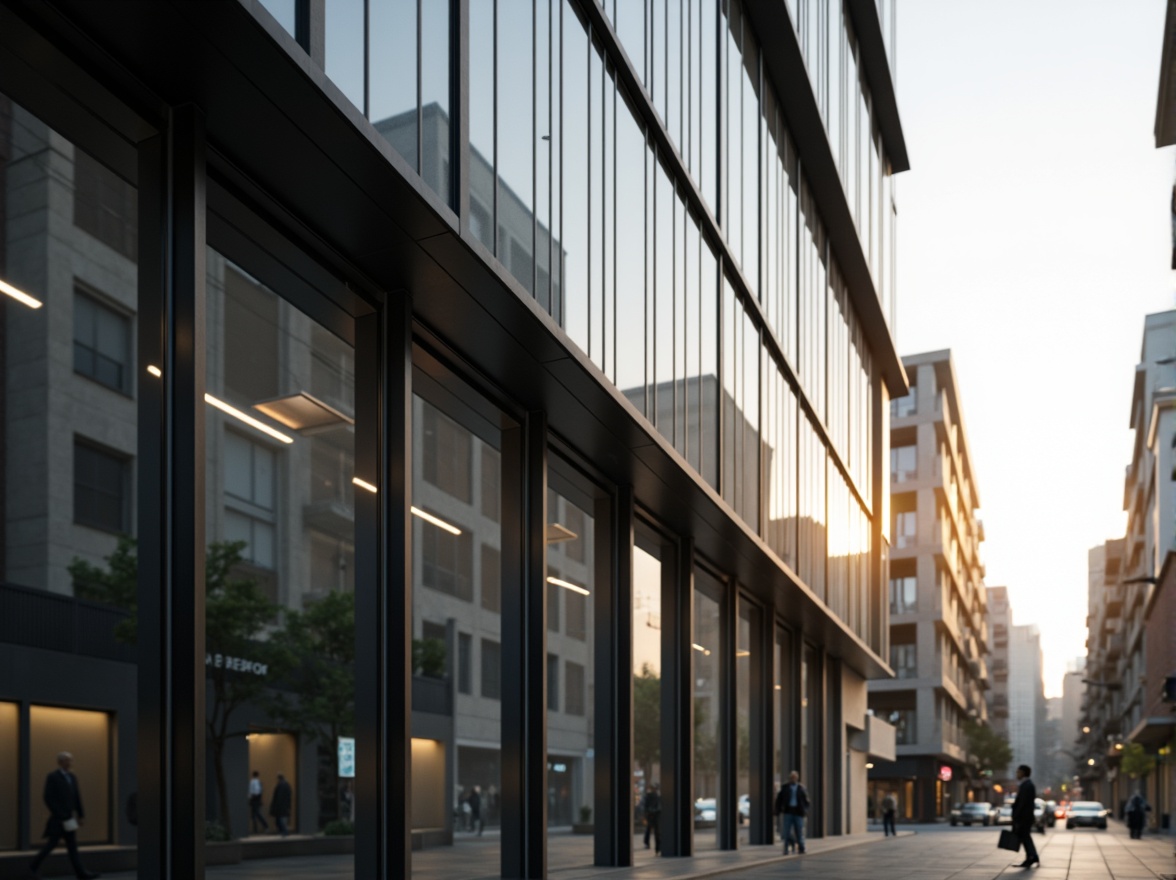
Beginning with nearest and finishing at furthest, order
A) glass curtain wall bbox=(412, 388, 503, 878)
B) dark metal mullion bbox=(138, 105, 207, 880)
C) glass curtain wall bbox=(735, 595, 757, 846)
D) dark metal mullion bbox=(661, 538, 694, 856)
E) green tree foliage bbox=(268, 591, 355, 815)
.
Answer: dark metal mullion bbox=(138, 105, 207, 880) < dark metal mullion bbox=(661, 538, 694, 856) < glass curtain wall bbox=(735, 595, 757, 846) < green tree foliage bbox=(268, 591, 355, 815) < glass curtain wall bbox=(412, 388, 503, 878)

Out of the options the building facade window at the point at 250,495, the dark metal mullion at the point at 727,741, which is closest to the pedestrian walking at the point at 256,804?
the building facade window at the point at 250,495

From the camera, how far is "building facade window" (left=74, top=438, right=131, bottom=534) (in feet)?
61.8

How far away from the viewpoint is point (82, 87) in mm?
9867

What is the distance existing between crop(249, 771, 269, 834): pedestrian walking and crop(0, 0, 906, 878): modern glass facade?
288mm

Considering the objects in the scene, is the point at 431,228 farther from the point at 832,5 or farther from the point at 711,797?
the point at 711,797

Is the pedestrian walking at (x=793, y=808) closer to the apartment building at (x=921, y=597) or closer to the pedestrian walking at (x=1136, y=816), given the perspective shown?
the pedestrian walking at (x=1136, y=816)

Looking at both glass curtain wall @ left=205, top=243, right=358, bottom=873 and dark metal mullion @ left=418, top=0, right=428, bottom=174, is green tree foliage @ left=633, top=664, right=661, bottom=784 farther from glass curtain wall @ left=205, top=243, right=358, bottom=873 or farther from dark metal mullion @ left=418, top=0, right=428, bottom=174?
dark metal mullion @ left=418, top=0, right=428, bottom=174

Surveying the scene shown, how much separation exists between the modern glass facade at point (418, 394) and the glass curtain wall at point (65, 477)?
0.27 ft

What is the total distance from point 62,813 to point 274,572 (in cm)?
1551

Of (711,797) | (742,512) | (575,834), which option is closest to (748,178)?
(742,512)

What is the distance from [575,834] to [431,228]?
33948 mm

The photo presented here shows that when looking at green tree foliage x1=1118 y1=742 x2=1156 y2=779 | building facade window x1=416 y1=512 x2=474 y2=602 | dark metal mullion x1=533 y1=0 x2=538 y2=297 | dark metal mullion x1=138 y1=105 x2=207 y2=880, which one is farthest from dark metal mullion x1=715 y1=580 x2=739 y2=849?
green tree foliage x1=1118 y1=742 x2=1156 y2=779

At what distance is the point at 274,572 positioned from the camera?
30.9 metres

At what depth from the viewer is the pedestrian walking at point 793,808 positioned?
94.1 ft
